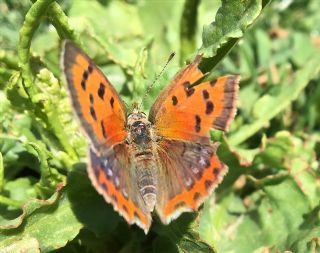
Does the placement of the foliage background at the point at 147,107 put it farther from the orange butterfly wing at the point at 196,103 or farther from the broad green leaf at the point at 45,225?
the orange butterfly wing at the point at 196,103

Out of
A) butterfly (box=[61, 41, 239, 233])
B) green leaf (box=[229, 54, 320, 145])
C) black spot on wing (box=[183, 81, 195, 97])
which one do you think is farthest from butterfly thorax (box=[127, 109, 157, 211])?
green leaf (box=[229, 54, 320, 145])

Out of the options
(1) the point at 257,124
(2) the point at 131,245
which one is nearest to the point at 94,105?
(2) the point at 131,245

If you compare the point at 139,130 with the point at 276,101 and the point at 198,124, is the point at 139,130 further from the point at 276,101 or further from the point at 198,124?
the point at 276,101

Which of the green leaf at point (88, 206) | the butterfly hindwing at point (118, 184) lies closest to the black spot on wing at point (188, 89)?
the butterfly hindwing at point (118, 184)

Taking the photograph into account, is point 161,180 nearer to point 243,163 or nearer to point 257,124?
point 243,163

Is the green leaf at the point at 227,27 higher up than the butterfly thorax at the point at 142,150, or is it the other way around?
the green leaf at the point at 227,27
